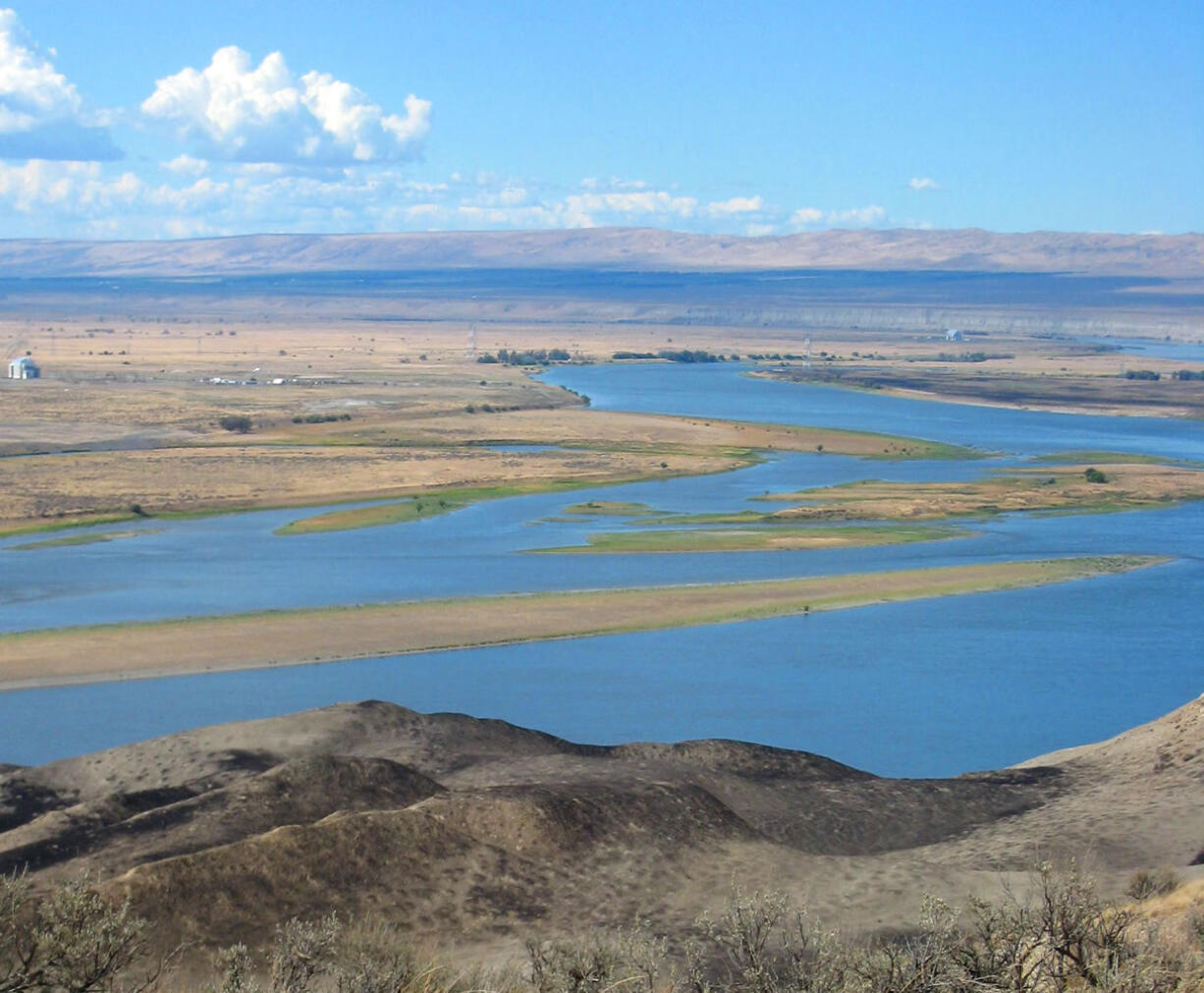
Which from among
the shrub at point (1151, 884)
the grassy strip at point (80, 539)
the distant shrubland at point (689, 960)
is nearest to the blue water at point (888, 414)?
the grassy strip at point (80, 539)

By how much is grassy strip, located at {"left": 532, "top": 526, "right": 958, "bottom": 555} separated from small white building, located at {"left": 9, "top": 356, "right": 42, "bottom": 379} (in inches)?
1697

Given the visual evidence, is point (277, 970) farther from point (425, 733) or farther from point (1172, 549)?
point (1172, 549)

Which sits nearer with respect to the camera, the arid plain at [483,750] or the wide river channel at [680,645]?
the arid plain at [483,750]

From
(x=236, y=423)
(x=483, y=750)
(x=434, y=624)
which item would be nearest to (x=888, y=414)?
(x=236, y=423)

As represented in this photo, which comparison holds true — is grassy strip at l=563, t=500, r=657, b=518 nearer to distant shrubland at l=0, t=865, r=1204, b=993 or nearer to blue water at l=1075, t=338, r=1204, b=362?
distant shrubland at l=0, t=865, r=1204, b=993

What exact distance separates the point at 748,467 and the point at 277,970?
37007mm

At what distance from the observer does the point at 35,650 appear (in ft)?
73.6

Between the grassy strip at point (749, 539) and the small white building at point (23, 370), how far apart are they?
43.1 metres

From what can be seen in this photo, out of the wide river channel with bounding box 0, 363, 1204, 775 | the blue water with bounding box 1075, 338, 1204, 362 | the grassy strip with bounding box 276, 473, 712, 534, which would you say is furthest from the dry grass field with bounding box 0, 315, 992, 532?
the blue water with bounding box 1075, 338, 1204, 362

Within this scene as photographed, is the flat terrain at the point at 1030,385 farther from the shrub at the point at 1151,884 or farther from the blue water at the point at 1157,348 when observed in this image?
the shrub at the point at 1151,884

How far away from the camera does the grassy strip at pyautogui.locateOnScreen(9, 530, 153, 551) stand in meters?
30.9

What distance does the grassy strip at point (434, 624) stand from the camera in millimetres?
22188

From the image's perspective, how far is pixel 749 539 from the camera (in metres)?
31.5

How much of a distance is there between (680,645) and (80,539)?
45.0ft
